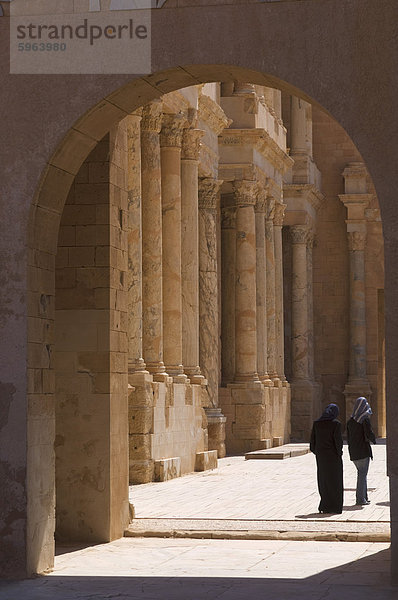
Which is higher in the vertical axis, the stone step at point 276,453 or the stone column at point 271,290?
the stone column at point 271,290

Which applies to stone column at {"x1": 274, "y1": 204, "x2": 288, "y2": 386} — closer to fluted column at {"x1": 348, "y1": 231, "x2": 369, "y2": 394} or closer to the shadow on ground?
fluted column at {"x1": 348, "y1": 231, "x2": 369, "y2": 394}

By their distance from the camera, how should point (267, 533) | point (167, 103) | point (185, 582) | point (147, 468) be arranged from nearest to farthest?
1. point (185, 582)
2. point (267, 533)
3. point (147, 468)
4. point (167, 103)

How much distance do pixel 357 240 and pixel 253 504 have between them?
79.4 feet

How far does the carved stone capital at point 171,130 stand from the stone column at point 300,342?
15.2 metres

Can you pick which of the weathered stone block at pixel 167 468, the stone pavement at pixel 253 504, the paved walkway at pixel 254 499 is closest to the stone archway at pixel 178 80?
the stone pavement at pixel 253 504

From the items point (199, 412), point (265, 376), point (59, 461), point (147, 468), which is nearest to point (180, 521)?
point (59, 461)

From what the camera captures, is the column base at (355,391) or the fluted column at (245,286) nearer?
the fluted column at (245,286)

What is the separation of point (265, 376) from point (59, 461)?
63.5 feet

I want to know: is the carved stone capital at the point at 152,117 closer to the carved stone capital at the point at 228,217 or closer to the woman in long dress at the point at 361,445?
the woman in long dress at the point at 361,445

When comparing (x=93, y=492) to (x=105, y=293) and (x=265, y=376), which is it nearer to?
(x=105, y=293)

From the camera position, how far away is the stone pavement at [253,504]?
13.2 metres

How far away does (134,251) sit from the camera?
63.9 ft

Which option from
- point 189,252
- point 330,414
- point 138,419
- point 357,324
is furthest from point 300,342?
point 330,414

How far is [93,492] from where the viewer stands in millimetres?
11727
